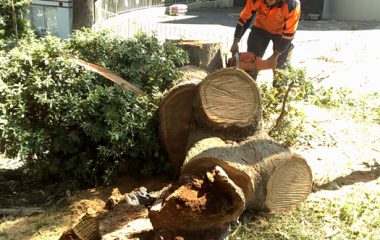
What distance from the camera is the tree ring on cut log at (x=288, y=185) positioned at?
3.82 meters

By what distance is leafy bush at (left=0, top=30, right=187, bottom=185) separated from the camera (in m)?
4.32

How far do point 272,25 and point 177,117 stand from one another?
9.04 feet

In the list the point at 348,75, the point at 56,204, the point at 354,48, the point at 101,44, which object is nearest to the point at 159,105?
the point at 101,44

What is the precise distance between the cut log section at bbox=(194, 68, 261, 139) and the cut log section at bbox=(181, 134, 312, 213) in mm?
157

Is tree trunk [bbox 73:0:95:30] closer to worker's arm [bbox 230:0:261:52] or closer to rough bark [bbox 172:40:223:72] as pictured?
worker's arm [bbox 230:0:261:52]

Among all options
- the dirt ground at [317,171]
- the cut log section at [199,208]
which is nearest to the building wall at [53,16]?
the dirt ground at [317,171]

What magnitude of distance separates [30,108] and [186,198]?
7.13 ft

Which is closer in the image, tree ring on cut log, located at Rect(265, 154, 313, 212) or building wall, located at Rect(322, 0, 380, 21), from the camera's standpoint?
tree ring on cut log, located at Rect(265, 154, 313, 212)

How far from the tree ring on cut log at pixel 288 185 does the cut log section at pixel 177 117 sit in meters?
1.14

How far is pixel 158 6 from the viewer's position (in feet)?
61.2

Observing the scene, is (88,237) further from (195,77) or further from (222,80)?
(195,77)

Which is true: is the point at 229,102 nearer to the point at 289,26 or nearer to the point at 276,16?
the point at 289,26

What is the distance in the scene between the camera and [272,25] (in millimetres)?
6637

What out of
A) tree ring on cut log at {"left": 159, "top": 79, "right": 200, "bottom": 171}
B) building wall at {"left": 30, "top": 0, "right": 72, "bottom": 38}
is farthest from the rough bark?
building wall at {"left": 30, "top": 0, "right": 72, "bottom": 38}
